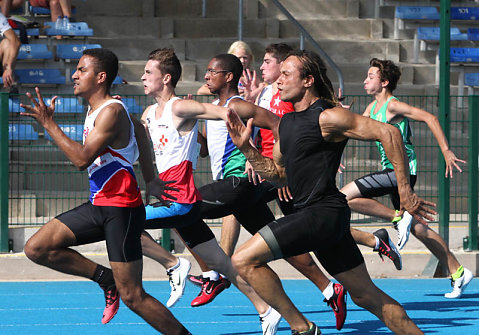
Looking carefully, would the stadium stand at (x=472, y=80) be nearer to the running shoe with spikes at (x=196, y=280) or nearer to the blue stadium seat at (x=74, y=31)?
the blue stadium seat at (x=74, y=31)

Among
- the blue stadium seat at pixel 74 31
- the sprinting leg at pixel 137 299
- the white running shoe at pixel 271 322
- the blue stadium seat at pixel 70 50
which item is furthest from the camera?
the blue stadium seat at pixel 74 31

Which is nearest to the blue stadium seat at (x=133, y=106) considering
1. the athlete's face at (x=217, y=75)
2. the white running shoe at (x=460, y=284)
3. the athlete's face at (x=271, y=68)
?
the athlete's face at (x=271, y=68)

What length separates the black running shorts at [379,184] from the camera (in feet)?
29.2

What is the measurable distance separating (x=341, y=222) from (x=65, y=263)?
1859mm

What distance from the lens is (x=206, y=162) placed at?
11.3 meters

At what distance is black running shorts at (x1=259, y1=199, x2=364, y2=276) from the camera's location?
568 cm

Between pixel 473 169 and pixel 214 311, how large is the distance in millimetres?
3916

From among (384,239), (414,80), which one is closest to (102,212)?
(384,239)

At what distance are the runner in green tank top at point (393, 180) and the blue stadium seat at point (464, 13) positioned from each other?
24.8 ft


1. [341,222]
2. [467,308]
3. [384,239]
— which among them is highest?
[341,222]

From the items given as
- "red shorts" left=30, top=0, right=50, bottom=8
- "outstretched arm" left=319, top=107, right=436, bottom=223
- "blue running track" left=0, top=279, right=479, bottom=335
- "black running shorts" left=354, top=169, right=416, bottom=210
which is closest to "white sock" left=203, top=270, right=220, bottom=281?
"blue running track" left=0, top=279, right=479, bottom=335

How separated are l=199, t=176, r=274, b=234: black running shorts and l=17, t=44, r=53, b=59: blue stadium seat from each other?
282 inches

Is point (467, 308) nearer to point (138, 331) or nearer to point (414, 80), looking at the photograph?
point (138, 331)

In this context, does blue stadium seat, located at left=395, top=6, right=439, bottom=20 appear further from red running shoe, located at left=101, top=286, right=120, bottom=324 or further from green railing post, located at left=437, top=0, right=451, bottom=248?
red running shoe, located at left=101, top=286, right=120, bottom=324
